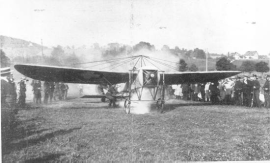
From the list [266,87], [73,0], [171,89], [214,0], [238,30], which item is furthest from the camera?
[171,89]

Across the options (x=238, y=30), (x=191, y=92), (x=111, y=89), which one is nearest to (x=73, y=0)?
(x=238, y=30)

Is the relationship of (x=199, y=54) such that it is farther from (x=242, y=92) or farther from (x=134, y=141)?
(x=134, y=141)

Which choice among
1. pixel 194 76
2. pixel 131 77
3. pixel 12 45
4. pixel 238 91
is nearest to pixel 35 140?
pixel 12 45

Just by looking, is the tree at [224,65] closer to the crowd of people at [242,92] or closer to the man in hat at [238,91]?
the crowd of people at [242,92]

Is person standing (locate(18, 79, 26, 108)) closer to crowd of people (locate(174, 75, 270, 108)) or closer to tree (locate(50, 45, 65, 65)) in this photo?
tree (locate(50, 45, 65, 65))

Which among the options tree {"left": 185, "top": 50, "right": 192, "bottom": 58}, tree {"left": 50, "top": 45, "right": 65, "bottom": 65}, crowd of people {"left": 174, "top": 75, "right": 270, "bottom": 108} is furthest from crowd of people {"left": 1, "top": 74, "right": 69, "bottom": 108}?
tree {"left": 185, "top": 50, "right": 192, "bottom": 58}

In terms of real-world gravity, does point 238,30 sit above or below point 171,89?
above

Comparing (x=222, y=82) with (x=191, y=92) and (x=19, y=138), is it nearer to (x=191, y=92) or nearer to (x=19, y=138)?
(x=191, y=92)
